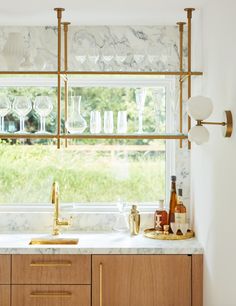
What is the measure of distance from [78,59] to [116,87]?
44cm

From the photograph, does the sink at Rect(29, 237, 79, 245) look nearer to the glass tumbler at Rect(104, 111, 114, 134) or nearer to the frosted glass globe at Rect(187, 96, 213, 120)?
the glass tumbler at Rect(104, 111, 114, 134)

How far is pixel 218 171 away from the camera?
330 cm

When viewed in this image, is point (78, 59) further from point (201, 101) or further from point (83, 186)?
point (201, 101)

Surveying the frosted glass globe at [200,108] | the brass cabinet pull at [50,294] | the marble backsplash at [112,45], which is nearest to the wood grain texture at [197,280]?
the brass cabinet pull at [50,294]

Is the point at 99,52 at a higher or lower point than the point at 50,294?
higher

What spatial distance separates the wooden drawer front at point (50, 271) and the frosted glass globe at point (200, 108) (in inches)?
44.9

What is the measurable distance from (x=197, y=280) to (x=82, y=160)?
125cm

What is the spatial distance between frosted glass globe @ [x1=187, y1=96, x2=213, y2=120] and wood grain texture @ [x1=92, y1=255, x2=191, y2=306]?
3.26 ft

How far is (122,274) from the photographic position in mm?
3748

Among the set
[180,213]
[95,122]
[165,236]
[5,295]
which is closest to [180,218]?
[180,213]

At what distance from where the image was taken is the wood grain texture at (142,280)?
374 cm

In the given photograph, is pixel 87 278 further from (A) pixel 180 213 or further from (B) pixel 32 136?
(B) pixel 32 136

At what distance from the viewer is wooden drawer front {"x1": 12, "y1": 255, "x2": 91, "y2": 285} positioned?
374 centimetres

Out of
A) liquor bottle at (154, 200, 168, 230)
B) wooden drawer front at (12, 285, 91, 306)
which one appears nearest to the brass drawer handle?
wooden drawer front at (12, 285, 91, 306)
